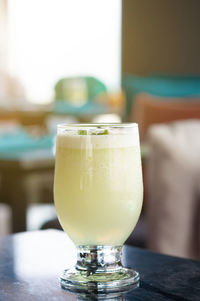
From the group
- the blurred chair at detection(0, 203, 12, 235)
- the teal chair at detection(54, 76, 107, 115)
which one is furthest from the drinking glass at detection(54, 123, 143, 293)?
the teal chair at detection(54, 76, 107, 115)

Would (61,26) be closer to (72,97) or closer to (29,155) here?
(72,97)

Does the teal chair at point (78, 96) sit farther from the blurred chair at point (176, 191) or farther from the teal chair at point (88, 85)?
the blurred chair at point (176, 191)

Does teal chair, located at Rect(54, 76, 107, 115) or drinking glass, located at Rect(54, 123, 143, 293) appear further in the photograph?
teal chair, located at Rect(54, 76, 107, 115)

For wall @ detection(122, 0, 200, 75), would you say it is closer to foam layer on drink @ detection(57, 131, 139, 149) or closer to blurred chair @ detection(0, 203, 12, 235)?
blurred chair @ detection(0, 203, 12, 235)

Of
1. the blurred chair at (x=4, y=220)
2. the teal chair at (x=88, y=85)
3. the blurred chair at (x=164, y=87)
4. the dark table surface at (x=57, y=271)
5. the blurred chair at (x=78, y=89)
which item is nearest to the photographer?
the dark table surface at (x=57, y=271)

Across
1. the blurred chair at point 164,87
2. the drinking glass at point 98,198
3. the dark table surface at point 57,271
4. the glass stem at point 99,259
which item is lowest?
the dark table surface at point 57,271

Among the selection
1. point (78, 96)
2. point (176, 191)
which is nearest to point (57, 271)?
point (176, 191)

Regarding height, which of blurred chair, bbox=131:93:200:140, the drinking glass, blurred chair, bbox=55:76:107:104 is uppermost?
blurred chair, bbox=55:76:107:104

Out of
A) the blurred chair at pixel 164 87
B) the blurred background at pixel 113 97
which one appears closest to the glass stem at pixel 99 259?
the blurred background at pixel 113 97
